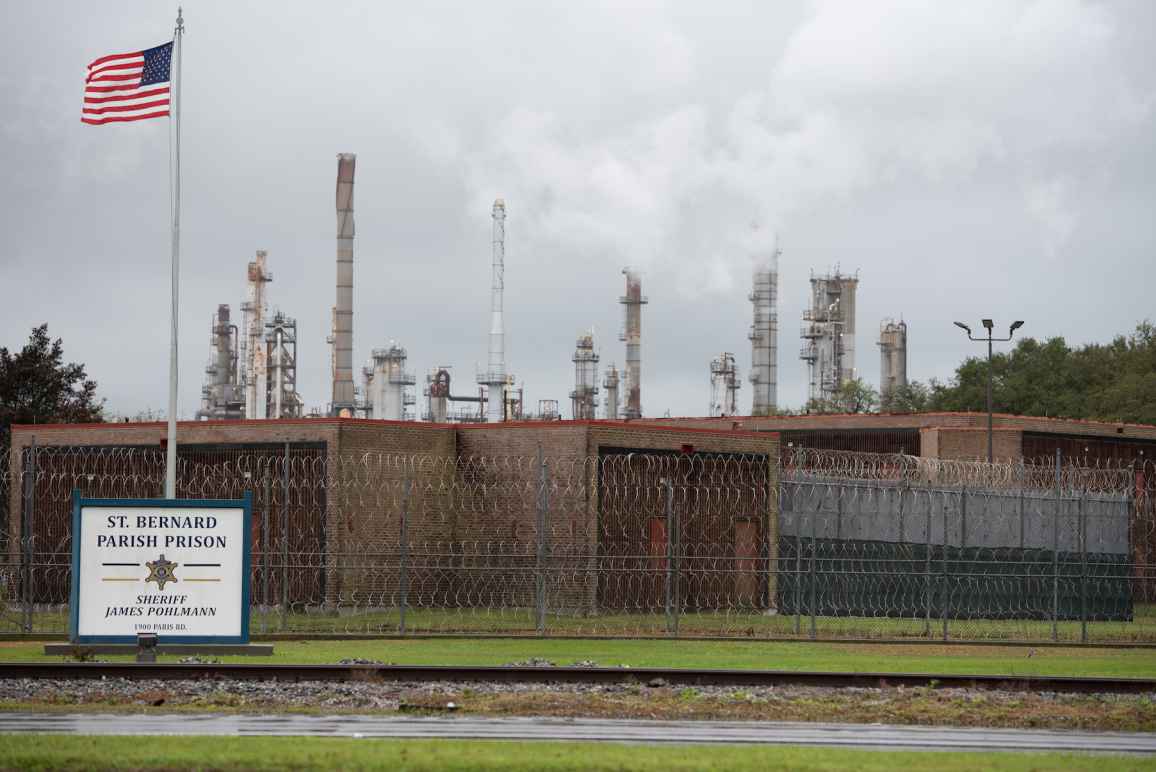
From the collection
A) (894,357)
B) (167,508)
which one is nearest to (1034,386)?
(894,357)

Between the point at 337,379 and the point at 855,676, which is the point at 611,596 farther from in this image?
the point at 337,379

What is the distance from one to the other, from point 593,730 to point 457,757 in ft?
8.24

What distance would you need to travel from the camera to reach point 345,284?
238 feet

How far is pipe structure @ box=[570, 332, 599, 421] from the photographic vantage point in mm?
103625

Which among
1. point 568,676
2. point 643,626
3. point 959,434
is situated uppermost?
point 959,434

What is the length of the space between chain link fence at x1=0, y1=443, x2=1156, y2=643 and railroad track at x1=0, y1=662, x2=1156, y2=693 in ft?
44.8

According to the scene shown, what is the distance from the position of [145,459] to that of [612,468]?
10.6 meters

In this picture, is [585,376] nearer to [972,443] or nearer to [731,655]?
[972,443]

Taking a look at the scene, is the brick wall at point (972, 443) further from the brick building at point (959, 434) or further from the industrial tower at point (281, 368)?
the industrial tower at point (281, 368)

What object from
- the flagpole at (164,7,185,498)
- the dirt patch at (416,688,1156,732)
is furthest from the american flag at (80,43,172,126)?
the dirt patch at (416,688,1156,732)

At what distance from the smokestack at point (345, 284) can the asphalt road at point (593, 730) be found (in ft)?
183

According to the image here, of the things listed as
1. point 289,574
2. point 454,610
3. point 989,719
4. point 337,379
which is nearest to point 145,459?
point 289,574

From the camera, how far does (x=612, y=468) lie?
38625mm

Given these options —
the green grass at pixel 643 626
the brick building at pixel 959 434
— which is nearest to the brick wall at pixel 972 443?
the brick building at pixel 959 434
